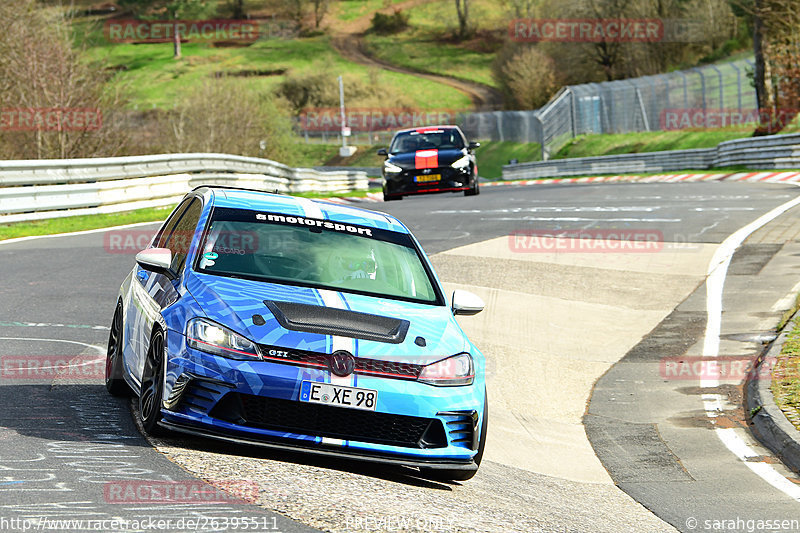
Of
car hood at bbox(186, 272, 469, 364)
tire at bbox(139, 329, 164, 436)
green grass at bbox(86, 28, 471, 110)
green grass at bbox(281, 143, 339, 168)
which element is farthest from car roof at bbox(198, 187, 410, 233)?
green grass at bbox(86, 28, 471, 110)

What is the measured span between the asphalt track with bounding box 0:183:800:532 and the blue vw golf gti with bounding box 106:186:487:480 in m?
0.24

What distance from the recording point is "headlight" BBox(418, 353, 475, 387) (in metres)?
6.20

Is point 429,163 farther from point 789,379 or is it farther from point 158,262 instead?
point 158,262

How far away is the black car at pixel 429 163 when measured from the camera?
25.7m

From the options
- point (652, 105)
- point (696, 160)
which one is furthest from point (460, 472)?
point (652, 105)

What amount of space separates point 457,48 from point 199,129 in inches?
3635

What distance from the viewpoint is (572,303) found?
13883mm
